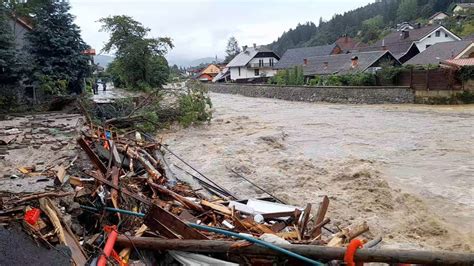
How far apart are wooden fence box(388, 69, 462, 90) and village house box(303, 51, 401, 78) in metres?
5.90

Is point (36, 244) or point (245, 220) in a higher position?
point (36, 244)

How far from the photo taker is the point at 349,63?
3672 centimetres

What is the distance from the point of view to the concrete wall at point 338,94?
25.8m

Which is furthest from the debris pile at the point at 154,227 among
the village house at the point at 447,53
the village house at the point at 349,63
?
the village house at the point at 447,53

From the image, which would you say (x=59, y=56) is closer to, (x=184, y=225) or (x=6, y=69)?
(x=6, y=69)

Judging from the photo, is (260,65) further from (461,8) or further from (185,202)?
(185,202)

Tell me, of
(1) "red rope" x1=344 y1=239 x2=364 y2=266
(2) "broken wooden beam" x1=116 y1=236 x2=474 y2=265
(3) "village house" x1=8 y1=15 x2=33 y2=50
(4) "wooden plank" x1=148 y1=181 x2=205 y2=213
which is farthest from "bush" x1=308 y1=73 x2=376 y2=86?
(1) "red rope" x1=344 y1=239 x2=364 y2=266

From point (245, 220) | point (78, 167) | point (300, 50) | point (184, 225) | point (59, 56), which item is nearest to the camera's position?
point (184, 225)

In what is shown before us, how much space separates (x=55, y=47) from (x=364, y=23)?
88299mm

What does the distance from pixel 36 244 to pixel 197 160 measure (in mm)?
9149

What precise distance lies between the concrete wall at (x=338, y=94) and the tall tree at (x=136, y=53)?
1203cm

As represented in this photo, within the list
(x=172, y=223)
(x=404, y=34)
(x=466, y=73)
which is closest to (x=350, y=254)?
(x=172, y=223)

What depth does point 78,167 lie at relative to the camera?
628 centimetres

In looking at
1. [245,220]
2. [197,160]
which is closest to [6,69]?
[197,160]
